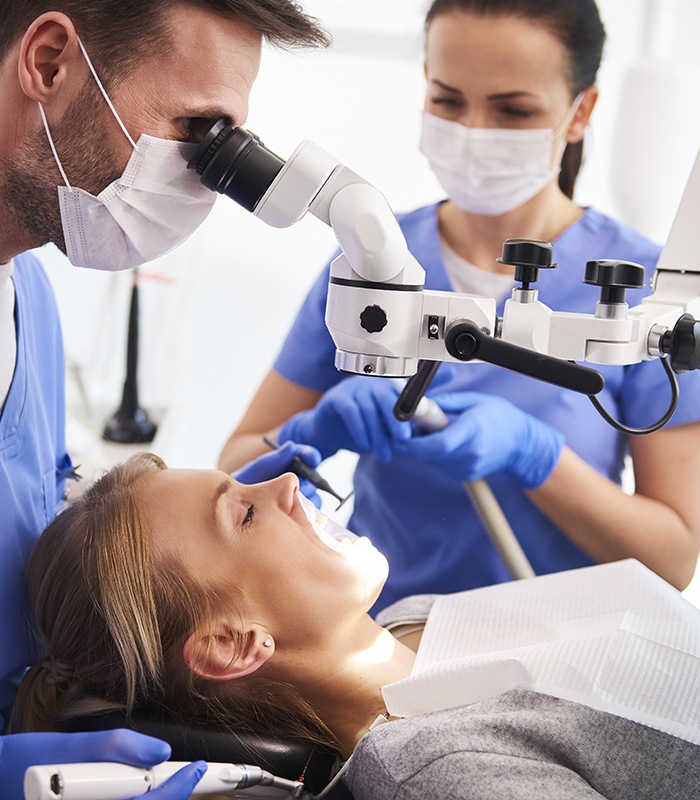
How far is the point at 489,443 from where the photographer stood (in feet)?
5.02

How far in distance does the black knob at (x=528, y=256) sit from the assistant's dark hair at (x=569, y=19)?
808mm

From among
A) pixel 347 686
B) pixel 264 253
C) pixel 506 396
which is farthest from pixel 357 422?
pixel 264 253

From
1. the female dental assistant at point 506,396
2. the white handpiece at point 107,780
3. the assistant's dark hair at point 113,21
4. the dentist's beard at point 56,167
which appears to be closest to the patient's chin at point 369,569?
the female dental assistant at point 506,396

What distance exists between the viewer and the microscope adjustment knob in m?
1.02

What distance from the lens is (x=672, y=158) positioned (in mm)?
2545

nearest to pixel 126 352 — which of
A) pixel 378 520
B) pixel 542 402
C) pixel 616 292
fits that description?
pixel 378 520

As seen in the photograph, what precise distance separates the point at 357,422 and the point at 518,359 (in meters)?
0.68

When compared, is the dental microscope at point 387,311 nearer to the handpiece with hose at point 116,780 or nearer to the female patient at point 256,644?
the handpiece with hose at point 116,780

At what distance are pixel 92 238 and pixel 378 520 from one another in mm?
844

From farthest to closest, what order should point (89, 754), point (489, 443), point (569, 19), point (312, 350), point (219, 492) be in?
point (312, 350) < point (569, 19) < point (489, 443) < point (219, 492) < point (89, 754)

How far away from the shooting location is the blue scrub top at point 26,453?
1.32 metres

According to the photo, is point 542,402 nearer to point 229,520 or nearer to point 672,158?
point 229,520

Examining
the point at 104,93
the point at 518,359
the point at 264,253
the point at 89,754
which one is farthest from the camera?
the point at 264,253

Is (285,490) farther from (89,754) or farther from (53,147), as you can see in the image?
(53,147)
